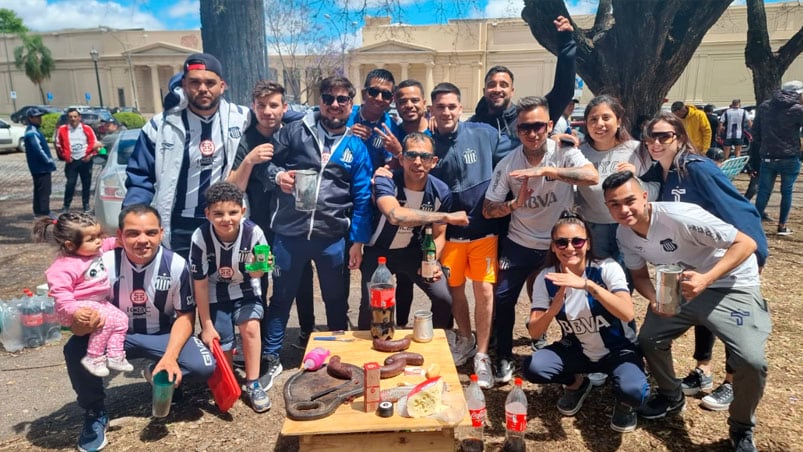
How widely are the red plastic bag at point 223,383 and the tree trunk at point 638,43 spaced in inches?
234

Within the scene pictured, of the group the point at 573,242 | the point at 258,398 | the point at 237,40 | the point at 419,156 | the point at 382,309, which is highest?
the point at 237,40

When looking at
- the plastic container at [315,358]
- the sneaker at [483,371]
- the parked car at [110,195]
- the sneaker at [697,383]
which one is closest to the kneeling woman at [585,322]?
the sneaker at [483,371]

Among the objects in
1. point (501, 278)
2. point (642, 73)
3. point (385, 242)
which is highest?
point (642, 73)

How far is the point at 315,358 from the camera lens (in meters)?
3.18

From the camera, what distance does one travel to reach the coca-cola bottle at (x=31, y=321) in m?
4.73

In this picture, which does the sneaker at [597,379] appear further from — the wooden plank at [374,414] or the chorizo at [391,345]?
the chorizo at [391,345]

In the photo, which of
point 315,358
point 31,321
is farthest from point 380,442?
point 31,321

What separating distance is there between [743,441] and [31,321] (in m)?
5.66

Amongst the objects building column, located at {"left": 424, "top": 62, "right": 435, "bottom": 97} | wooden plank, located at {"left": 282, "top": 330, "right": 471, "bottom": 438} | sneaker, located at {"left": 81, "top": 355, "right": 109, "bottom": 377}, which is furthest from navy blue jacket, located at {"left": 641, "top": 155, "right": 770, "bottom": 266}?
building column, located at {"left": 424, "top": 62, "right": 435, "bottom": 97}

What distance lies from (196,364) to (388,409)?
1.46 meters

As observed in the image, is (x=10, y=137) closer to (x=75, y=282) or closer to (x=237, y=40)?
(x=237, y=40)

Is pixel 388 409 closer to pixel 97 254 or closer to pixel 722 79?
pixel 97 254

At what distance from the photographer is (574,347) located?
11.5 feet

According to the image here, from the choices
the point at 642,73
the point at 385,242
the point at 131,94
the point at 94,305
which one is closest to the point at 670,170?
the point at 385,242
